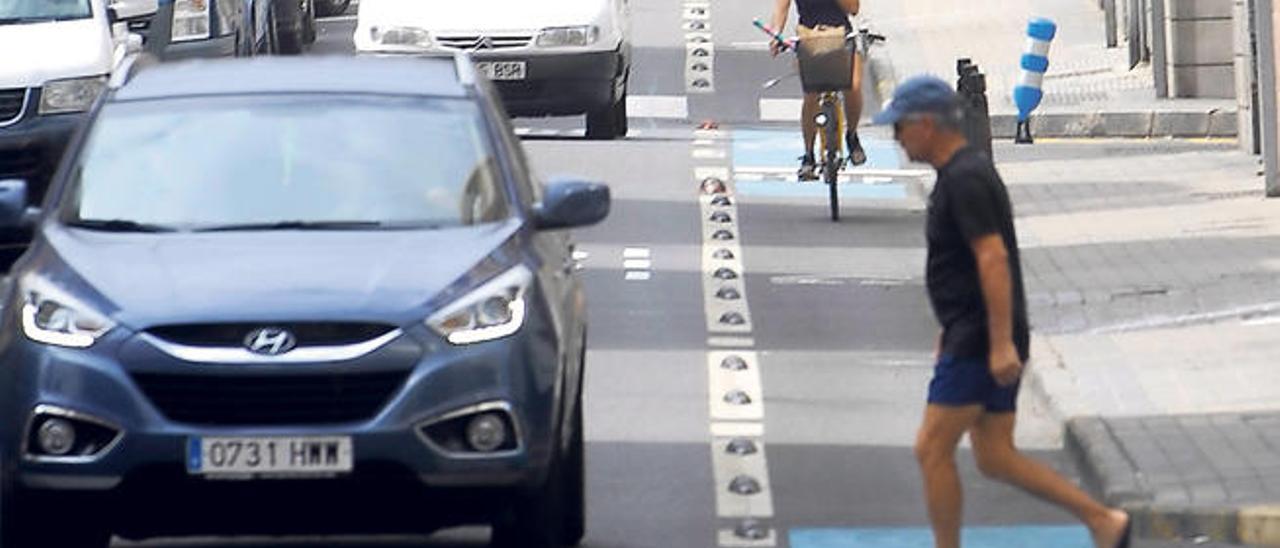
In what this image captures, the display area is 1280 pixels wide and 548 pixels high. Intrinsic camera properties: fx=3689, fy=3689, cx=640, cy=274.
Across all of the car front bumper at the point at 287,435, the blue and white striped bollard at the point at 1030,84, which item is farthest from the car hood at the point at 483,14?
the car front bumper at the point at 287,435

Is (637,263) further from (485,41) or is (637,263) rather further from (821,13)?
(485,41)

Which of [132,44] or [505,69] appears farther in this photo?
[505,69]

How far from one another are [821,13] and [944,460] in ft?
42.5

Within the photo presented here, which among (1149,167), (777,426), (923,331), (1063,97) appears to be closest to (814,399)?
(777,426)

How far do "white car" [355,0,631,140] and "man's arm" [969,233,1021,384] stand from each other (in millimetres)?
15899

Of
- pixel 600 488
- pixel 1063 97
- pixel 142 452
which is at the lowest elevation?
pixel 1063 97

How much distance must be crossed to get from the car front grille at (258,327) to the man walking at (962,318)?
5.19 feet

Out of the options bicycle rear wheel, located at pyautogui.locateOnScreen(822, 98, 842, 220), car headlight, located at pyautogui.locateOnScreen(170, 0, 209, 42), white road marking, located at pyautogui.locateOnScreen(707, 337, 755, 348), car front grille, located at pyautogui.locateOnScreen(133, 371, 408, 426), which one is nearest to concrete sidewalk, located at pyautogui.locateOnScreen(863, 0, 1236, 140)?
bicycle rear wheel, located at pyautogui.locateOnScreen(822, 98, 842, 220)

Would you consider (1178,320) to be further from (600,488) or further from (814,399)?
(600,488)

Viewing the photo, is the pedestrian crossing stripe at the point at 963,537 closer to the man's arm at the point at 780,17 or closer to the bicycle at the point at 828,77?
the bicycle at the point at 828,77

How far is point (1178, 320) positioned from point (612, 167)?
28.2 ft

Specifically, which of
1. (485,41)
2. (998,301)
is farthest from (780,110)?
(998,301)

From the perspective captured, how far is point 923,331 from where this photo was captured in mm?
17391

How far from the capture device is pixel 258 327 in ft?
34.6
